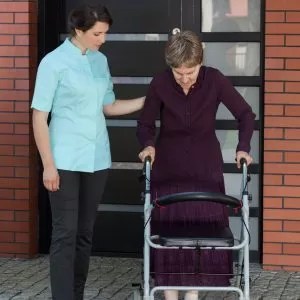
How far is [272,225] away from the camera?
6.03 metres

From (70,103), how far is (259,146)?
221 cm

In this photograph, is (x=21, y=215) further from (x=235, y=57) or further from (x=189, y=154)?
(x=189, y=154)

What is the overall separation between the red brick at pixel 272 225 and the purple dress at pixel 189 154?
1638 millimetres

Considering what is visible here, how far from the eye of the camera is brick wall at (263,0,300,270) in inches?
233

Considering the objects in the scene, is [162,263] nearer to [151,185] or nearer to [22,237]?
[151,185]

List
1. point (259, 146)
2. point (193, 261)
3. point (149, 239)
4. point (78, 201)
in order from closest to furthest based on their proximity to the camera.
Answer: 1. point (149, 239)
2. point (193, 261)
3. point (78, 201)
4. point (259, 146)

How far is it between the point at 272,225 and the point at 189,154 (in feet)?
6.08

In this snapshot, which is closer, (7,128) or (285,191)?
(285,191)

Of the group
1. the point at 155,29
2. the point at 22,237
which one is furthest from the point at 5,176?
the point at 155,29

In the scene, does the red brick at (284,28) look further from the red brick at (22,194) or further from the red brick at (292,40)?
the red brick at (22,194)

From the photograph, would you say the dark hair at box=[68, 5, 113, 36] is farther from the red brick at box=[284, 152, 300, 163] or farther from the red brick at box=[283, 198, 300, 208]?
the red brick at box=[283, 198, 300, 208]

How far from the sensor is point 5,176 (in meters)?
6.29

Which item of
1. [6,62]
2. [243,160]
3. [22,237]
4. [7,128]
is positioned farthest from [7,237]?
[243,160]

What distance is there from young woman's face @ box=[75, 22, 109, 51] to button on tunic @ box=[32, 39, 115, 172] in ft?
0.22
